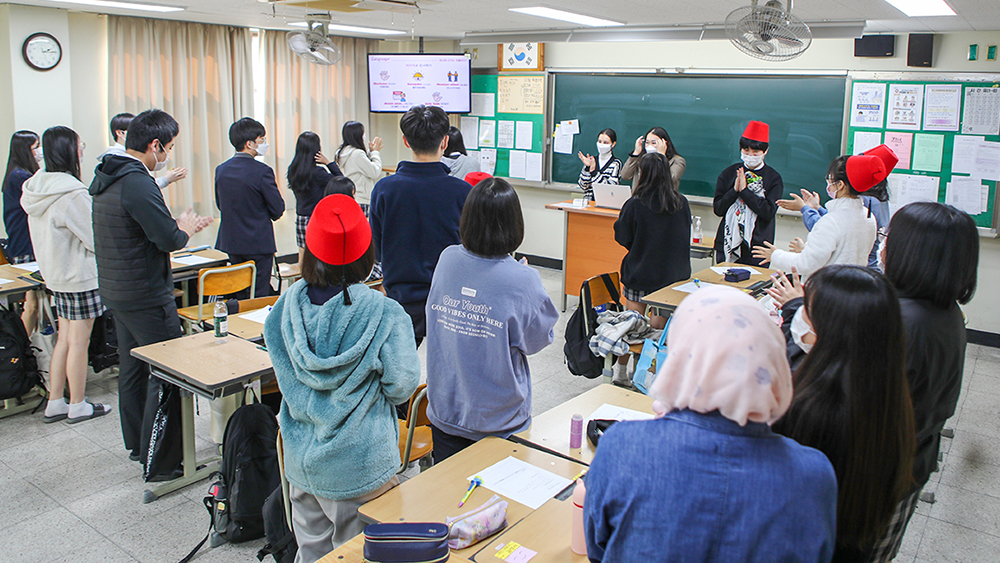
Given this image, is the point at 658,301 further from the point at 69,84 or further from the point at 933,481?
the point at 69,84

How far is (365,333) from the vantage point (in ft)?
6.09

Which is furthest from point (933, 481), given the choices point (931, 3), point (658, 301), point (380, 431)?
point (380, 431)

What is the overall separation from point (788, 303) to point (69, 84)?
592cm

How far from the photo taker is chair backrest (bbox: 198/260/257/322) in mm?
3859

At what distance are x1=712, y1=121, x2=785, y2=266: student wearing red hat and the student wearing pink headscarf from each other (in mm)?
3936

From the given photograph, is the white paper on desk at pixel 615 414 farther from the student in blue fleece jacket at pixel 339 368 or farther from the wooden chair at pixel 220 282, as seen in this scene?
the wooden chair at pixel 220 282

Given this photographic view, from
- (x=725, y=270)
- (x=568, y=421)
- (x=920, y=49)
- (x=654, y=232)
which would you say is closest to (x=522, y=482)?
(x=568, y=421)

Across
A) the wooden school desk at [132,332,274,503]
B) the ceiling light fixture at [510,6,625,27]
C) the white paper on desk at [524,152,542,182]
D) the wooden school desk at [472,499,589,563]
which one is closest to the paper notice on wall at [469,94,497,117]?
the white paper on desk at [524,152,542,182]

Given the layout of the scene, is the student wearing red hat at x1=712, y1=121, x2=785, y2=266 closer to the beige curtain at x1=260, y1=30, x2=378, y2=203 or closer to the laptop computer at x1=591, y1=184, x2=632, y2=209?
the laptop computer at x1=591, y1=184, x2=632, y2=209

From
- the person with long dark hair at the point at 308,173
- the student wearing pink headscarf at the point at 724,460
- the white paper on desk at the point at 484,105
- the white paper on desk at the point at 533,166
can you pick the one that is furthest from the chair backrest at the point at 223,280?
the white paper on desk at the point at 484,105

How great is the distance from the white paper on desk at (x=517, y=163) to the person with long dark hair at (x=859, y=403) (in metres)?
6.56

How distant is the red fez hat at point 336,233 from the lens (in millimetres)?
1874

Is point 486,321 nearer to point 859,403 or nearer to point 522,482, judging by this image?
point 522,482

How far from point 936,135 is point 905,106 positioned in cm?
32
